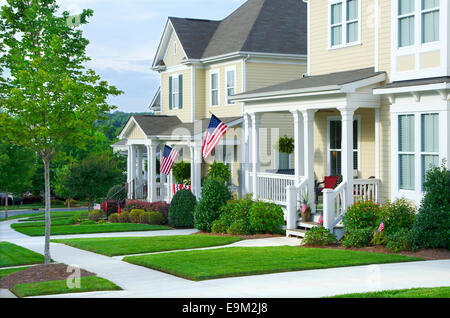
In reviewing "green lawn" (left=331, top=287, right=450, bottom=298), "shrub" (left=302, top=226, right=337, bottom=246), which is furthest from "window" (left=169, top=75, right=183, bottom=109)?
"green lawn" (left=331, top=287, right=450, bottom=298)

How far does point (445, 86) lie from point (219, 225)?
29.5 ft

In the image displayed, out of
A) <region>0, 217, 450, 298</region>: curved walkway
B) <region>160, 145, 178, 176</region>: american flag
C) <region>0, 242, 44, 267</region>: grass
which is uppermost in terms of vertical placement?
<region>160, 145, 178, 176</region>: american flag

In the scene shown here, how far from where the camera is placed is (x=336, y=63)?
20.5 metres

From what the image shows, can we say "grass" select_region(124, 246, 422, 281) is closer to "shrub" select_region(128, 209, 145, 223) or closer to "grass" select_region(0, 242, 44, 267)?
"grass" select_region(0, 242, 44, 267)

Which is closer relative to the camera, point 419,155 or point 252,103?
point 419,155

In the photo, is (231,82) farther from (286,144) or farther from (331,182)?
(331,182)

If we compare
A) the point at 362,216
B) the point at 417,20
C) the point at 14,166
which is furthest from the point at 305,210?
the point at 14,166

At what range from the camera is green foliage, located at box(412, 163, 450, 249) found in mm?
14305

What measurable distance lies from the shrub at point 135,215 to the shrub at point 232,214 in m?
7.13

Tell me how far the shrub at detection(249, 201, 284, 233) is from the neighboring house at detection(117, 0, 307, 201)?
22.7 feet

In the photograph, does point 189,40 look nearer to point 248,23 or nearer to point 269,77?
point 248,23

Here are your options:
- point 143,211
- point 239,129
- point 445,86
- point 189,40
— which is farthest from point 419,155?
point 189,40

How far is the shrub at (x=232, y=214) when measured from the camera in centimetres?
2044

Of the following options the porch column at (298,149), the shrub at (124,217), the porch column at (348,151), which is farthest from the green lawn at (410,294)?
the shrub at (124,217)
